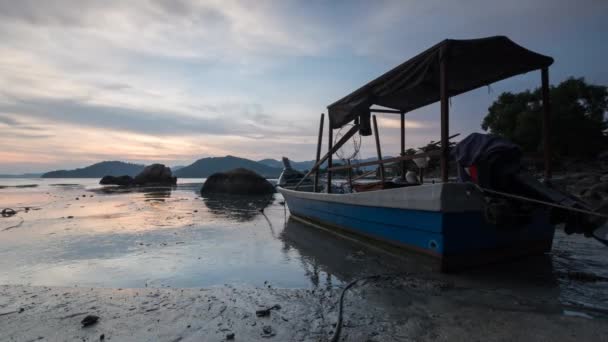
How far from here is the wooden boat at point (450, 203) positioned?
4.55m

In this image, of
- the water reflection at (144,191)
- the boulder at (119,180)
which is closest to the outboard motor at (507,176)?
the water reflection at (144,191)

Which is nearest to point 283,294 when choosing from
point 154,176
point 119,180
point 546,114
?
point 546,114

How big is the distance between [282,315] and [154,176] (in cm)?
4738

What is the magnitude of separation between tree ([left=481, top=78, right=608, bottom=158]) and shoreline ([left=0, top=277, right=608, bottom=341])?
2988 cm

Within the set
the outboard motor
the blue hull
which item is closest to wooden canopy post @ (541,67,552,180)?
the blue hull

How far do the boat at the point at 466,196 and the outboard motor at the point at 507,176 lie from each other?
11 mm

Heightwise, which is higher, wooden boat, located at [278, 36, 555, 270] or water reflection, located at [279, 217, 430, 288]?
wooden boat, located at [278, 36, 555, 270]

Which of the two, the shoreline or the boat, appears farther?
the boat

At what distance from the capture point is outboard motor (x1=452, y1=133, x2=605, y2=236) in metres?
3.98

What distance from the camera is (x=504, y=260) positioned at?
5.22 metres

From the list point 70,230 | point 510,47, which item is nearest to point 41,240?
point 70,230

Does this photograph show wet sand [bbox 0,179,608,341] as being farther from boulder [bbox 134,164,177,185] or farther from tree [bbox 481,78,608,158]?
boulder [bbox 134,164,177,185]

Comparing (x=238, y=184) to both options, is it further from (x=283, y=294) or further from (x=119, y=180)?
(x=119, y=180)

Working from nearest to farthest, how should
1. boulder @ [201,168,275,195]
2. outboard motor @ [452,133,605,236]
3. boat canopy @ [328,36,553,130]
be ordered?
outboard motor @ [452,133,605,236], boat canopy @ [328,36,553,130], boulder @ [201,168,275,195]
